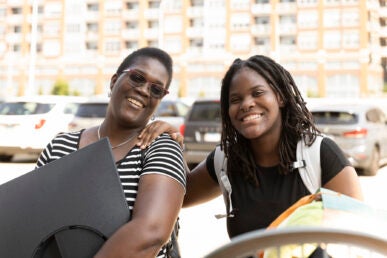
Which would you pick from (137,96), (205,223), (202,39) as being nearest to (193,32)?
(202,39)

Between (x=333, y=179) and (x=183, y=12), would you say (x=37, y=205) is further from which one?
(x=183, y=12)

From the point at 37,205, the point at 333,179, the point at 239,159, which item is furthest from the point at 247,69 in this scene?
the point at 37,205

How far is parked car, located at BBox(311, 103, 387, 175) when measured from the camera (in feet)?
36.5

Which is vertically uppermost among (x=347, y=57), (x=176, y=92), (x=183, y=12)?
(x=183, y=12)

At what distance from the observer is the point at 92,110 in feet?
41.3

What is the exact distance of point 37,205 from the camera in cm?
194

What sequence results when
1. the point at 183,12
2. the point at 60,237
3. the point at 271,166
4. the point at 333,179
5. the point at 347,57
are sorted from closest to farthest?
the point at 60,237, the point at 333,179, the point at 271,166, the point at 347,57, the point at 183,12

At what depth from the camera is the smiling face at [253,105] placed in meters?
2.37

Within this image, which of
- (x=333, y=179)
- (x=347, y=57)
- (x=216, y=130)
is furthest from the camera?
(x=347, y=57)

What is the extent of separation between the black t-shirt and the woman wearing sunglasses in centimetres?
37

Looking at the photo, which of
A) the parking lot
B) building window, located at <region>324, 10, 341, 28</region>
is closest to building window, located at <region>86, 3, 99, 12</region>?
building window, located at <region>324, 10, 341, 28</region>

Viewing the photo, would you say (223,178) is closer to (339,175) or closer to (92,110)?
(339,175)

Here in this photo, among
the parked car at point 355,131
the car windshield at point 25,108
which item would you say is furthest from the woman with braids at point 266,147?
the car windshield at point 25,108

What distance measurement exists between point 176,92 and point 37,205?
67.9 metres
